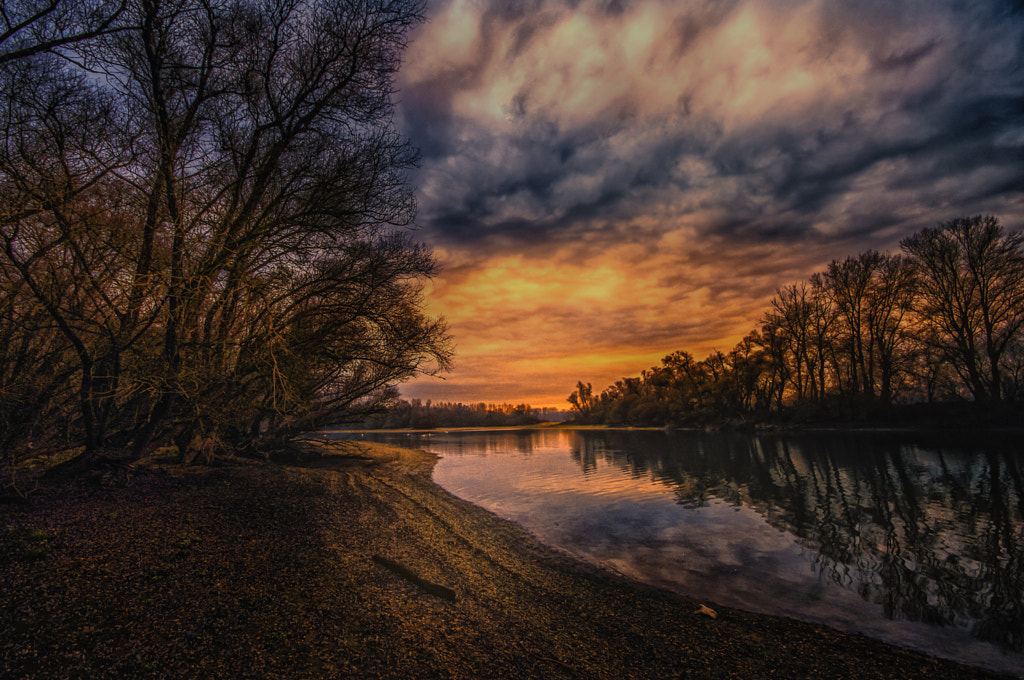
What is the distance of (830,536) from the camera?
29.2 feet

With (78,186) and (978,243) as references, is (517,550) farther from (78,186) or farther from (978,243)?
(978,243)

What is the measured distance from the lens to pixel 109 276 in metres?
6.25

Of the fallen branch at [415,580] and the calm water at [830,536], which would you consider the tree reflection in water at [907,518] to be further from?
the fallen branch at [415,580]

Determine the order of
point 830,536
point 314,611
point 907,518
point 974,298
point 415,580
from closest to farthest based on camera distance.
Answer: point 314,611 < point 415,580 < point 830,536 < point 907,518 < point 974,298

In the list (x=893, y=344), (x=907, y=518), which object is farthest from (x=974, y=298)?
(x=907, y=518)

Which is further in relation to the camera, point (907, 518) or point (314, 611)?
point (907, 518)

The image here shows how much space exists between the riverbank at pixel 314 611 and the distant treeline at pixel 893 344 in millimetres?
40342

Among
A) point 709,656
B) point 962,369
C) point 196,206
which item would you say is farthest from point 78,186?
point 962,369

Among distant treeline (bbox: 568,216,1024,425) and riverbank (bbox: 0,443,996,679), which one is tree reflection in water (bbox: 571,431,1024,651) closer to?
riverbank (bbox: 0,443,996,679)

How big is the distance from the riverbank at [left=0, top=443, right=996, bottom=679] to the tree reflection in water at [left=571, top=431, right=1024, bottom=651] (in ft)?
7.10

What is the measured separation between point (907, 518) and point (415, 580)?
12045 millimetres

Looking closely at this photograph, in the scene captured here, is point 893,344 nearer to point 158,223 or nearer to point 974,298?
point 974,298

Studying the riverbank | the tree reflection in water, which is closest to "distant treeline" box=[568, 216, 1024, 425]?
the tree reflection in water

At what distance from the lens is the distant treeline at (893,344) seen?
29.5 metres
